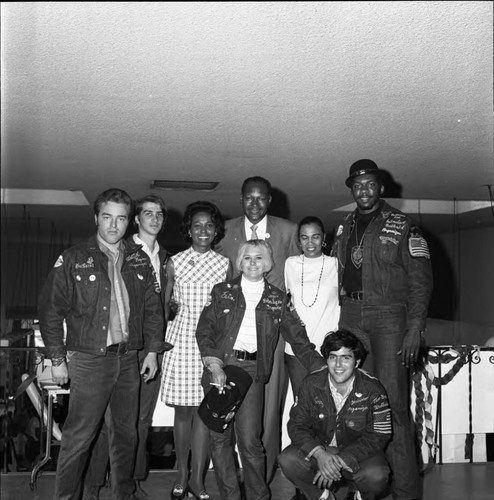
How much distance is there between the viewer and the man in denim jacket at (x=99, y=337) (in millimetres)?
2811

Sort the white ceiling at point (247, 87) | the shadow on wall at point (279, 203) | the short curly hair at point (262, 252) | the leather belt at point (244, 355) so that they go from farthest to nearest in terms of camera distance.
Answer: the shadow on wall at point (279, 203) → the short curly hair at point (262, 252) → the leather belt at point (244, 355) → the white ceiling at point (247, 87)

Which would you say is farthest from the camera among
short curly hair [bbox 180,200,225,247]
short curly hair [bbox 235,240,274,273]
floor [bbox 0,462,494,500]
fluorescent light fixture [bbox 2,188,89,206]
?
fluorescent light fixture [bbox 2,188,89,206]

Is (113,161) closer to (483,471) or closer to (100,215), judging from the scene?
(100,215)

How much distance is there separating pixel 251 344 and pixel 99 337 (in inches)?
27.0

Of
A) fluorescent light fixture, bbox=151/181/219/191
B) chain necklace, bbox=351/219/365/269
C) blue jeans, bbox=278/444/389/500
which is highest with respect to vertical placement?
fluorescent light fixture, bbox=151/181/219/191

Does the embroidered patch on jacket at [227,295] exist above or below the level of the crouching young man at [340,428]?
above

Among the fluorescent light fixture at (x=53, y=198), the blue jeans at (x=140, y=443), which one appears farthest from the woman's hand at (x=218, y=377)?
the fluorescent light fixture at (x=53, y=198)

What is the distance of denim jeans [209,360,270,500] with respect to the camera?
296 cm

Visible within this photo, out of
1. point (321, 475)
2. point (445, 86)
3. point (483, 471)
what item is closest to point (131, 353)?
point (321, 475)

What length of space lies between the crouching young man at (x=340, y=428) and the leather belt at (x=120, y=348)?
2.69ft

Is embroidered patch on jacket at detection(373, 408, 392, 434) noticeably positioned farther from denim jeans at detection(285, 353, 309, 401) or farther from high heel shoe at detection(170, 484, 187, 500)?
high heel shoe at detection(170, 484, 187, 500)

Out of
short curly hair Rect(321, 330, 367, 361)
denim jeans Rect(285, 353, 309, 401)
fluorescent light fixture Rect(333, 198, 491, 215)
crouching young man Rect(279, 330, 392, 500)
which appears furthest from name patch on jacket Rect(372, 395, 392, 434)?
fluorescent light fixture Rect(333, 198, 491, 215)

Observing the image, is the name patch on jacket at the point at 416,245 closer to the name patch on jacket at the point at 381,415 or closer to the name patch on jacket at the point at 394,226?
the name patch on jacket at the point at 394,226

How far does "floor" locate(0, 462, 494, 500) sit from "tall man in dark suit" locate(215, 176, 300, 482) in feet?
1.44
